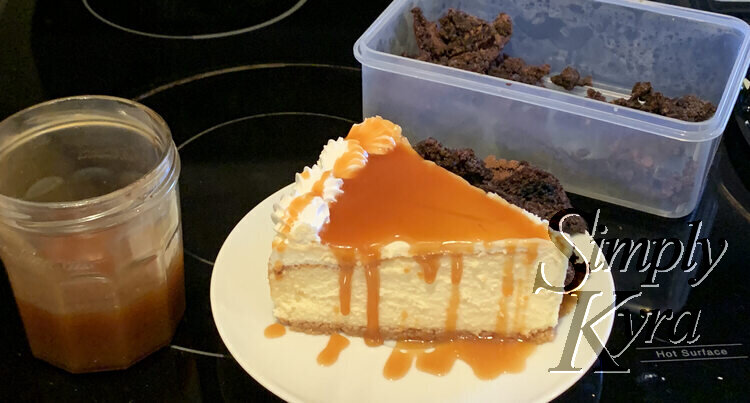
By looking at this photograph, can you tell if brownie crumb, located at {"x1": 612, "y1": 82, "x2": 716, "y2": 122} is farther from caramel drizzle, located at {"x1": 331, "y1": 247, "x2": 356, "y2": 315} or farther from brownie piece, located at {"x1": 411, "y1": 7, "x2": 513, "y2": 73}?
caramel drizzle, located at {"x1": 331, "y1": 247, "x2": 356, "y2": 315}

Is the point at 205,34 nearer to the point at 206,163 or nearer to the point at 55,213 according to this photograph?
the point at 206,163

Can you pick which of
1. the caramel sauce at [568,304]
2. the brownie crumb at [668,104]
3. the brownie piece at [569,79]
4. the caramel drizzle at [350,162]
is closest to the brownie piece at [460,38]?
the brownie piece at [569,79]

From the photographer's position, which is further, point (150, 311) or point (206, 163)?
point (206, 163)

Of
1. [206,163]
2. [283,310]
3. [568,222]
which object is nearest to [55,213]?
[283,310]

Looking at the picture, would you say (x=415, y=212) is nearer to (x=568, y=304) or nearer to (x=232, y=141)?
(x=568, y=304)

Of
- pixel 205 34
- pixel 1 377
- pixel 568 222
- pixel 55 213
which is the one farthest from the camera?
pixel 205 34

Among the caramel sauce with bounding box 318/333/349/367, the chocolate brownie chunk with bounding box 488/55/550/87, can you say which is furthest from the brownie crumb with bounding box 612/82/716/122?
the caramel sauce with bounding box 318/333/349/367
